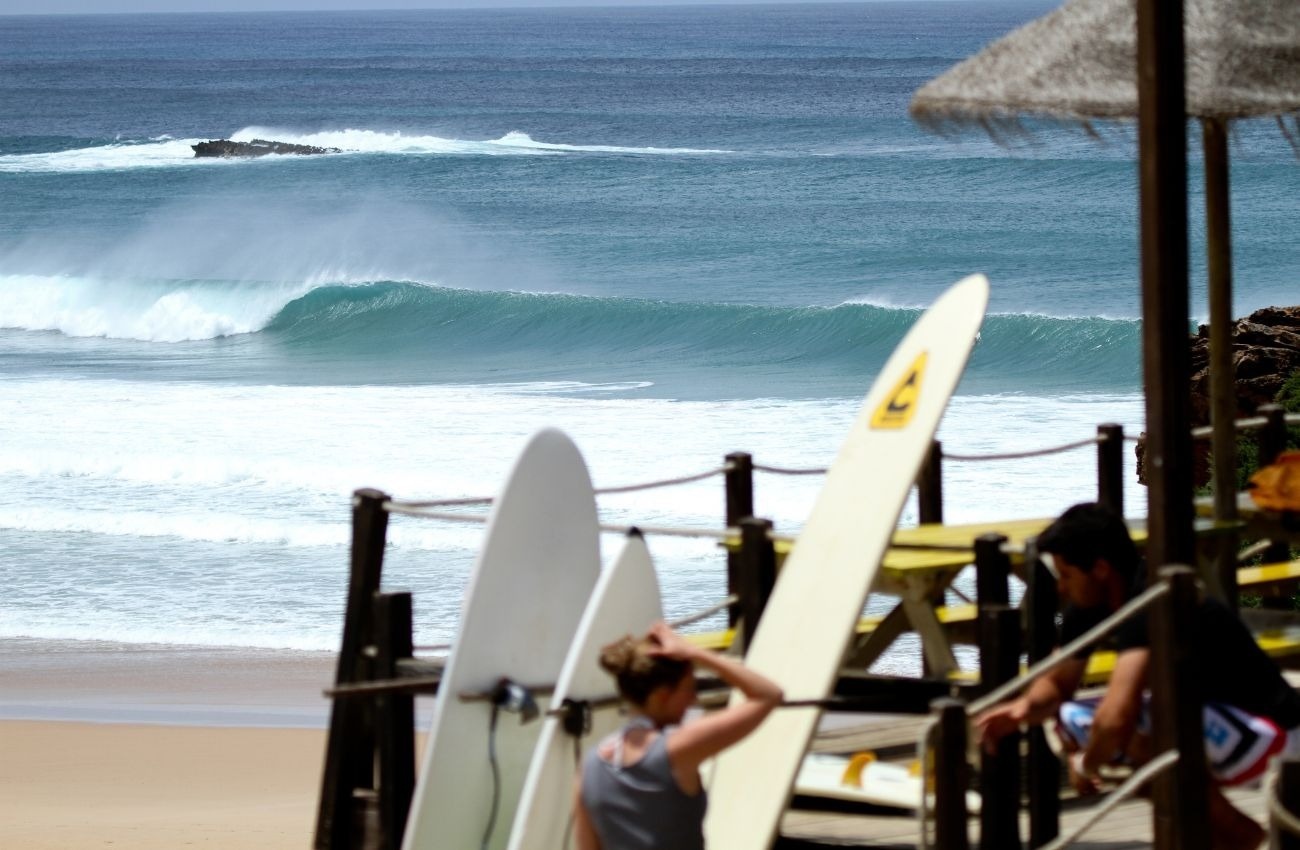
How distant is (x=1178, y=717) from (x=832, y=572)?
112cm

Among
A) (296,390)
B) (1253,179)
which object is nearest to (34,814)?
(296,390)

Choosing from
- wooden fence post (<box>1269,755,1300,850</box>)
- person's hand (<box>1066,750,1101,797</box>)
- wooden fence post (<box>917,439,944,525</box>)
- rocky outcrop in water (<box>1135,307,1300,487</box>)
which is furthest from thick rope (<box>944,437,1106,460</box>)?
rocky outcrop in water (<box>1135,307,1300,487</box>)

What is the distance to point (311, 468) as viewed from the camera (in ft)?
55.3

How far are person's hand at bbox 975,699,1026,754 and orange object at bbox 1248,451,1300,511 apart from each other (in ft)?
7.32

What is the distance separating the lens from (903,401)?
524 cm

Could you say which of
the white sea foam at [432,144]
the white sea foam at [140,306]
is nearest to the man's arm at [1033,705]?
the white sea foam at [140,306]

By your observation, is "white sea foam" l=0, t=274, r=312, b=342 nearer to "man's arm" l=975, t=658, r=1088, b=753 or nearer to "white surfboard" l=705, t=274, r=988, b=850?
"white surfboard" l=705, t=274, r=988, b=850

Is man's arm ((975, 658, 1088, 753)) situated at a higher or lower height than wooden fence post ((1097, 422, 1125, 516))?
lower

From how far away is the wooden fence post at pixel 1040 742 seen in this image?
15.3 ft

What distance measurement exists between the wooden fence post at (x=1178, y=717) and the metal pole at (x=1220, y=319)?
2.25 metres

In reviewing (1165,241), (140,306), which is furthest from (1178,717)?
(140,306)

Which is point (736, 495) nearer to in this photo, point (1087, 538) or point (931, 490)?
point (931, 490)

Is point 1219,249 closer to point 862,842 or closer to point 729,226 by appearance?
point 862,842

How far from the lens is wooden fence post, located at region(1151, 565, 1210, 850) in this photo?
4.00m
